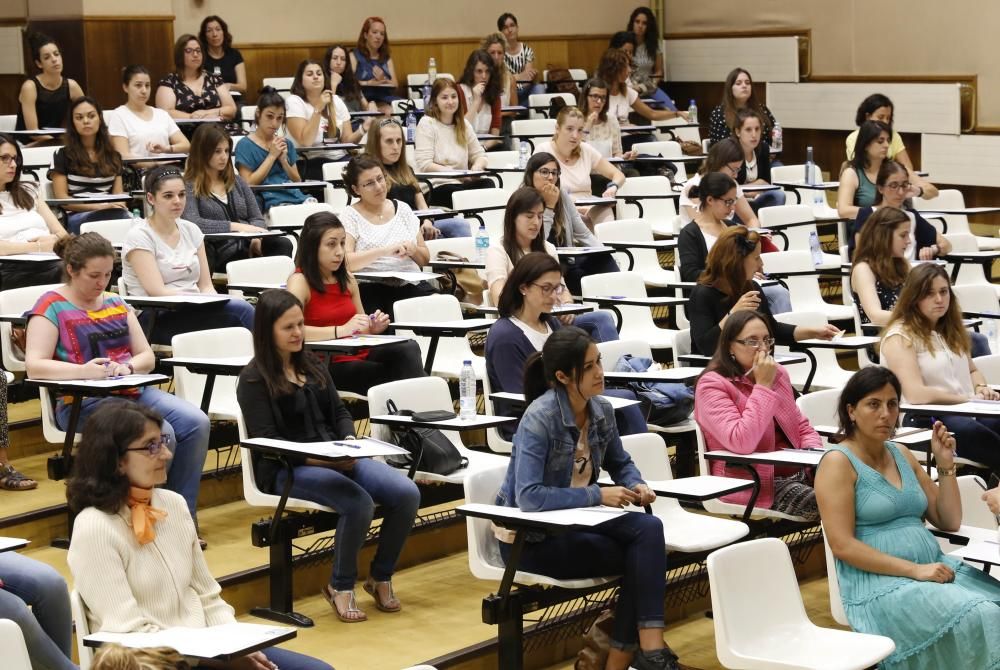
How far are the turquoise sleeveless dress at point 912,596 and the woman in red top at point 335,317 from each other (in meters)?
2.11

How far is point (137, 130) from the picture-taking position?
862 cm

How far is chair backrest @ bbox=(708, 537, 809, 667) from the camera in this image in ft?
12.1

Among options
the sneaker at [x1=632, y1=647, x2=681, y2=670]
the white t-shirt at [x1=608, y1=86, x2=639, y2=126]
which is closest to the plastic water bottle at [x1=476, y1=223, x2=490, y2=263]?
the sneaker at [x1=632, y1=647, x2=681, y2=670]

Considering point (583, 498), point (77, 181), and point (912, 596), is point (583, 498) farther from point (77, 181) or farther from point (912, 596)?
point (77, 181)

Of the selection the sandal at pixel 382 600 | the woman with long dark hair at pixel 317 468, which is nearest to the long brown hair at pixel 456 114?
the woman with long dark hair at pixel 317 468

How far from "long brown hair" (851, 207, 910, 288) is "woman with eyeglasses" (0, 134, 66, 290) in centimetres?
353

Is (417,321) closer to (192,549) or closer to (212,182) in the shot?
(212,182)

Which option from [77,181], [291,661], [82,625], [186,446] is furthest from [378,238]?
[82,625]

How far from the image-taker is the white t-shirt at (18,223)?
21.3 feet

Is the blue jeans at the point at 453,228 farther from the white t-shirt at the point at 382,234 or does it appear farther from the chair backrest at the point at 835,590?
the chair backrest at the point at 835,590

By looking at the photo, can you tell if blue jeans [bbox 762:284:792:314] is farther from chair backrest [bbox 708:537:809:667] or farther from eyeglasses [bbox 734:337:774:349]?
chair backrest [bbox 708:537:809:667]

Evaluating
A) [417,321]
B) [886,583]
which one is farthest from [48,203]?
[886,583]

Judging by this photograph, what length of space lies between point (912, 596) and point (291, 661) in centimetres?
166

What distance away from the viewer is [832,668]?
3.59 m
